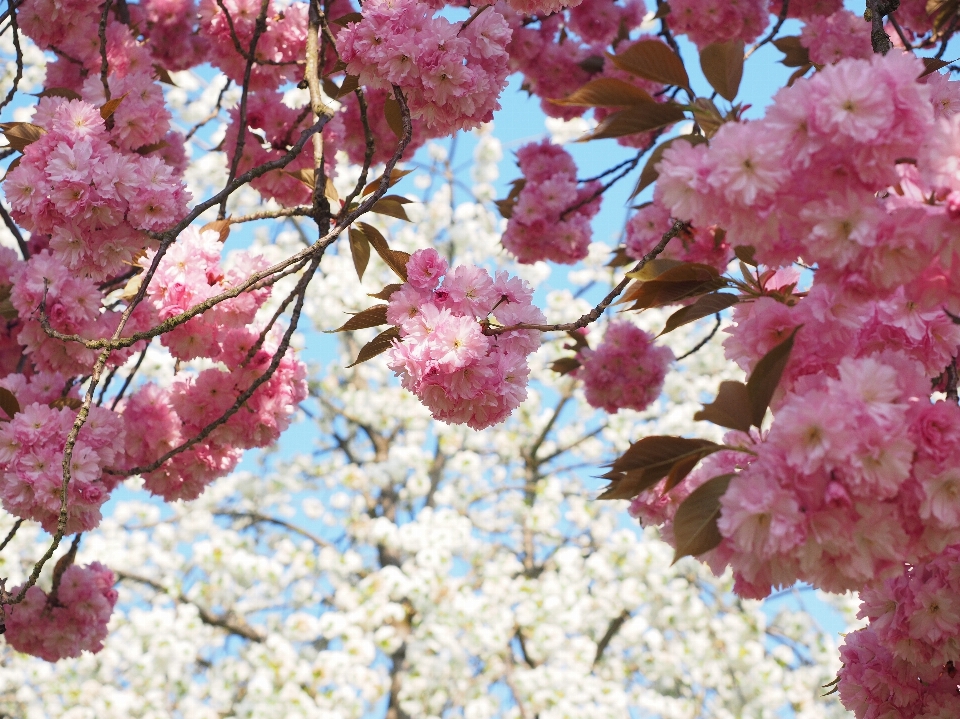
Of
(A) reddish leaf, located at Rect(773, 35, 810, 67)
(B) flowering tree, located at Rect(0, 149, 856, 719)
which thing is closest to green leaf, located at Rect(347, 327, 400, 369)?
(A) reddish leaf, located at Rect(773, 35, 810, 67)

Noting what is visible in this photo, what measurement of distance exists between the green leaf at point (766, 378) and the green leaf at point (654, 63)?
0.43m

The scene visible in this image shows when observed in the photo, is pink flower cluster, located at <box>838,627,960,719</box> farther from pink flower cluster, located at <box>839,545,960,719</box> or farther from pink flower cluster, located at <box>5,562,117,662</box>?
pink flower cluster, located at <box>5,562,117,662</box>

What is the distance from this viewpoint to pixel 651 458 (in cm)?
104

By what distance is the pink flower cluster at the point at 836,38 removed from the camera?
251 centimetres

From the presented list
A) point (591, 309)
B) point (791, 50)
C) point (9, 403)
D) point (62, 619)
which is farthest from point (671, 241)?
point (62, 619)

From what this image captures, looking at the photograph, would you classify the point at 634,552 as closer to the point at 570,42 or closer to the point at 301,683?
the point at 301,683

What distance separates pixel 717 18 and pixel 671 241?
915 mm

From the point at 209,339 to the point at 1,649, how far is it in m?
6.34

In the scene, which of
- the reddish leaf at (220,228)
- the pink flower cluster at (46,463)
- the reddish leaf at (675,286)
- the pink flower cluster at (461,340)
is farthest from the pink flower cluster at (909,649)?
the pink flower cluster at (46,463)

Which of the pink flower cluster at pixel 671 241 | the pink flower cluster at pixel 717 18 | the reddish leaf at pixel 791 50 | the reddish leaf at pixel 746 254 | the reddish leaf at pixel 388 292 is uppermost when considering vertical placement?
the pink flower cluster at pixel 717 18

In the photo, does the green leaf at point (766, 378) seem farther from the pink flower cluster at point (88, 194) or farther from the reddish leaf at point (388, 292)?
the pink flower cluster at point (88, 194)

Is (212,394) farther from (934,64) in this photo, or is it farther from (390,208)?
(934,64)

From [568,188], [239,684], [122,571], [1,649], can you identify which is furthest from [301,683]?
[568,188]

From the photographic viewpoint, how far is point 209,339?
1668mm
